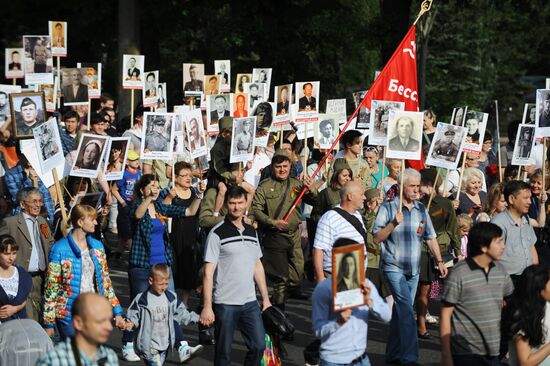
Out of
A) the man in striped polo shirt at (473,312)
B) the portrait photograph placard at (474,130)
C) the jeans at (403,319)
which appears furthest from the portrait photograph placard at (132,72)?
the man in striped polo shirt at (473,312)

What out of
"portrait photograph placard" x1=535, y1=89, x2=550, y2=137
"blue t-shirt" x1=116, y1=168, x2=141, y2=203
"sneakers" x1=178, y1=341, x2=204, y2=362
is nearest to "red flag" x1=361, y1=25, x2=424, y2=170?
"portrait photograph placard" x1=535, y1=89, x2=550, y2=137

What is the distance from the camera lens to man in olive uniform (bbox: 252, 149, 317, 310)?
12.3 meters

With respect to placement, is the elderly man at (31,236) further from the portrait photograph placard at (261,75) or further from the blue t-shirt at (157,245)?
the portrait photograph placard at (261,75)

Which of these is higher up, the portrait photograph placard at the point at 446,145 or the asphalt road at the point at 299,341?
the portrait photograph placard at the point at 446,145

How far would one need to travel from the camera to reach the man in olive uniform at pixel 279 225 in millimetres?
12336

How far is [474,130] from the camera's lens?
624 inches

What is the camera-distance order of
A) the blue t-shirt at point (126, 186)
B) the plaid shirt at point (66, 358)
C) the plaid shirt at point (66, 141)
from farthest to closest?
the blue t-shirt at point (126, 186) < the plaid shirt at point (66, 141) < the plaid shirt at point (66, 358)

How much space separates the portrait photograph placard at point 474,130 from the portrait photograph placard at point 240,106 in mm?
2936

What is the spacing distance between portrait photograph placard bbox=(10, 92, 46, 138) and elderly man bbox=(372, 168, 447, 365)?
15.3ft

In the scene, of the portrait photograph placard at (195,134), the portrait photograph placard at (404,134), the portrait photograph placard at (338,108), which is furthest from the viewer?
the portrait photograph placard at (338,108)

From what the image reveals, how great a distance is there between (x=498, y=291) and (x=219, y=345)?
93.4 inches

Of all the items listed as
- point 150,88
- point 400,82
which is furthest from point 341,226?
point 150,88

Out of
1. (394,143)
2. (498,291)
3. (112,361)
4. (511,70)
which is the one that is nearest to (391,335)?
(394,143)

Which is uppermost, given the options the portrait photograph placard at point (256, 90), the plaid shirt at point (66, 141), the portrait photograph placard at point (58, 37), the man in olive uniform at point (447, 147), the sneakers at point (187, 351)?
the portrait photograph placard at point (58, 37)
